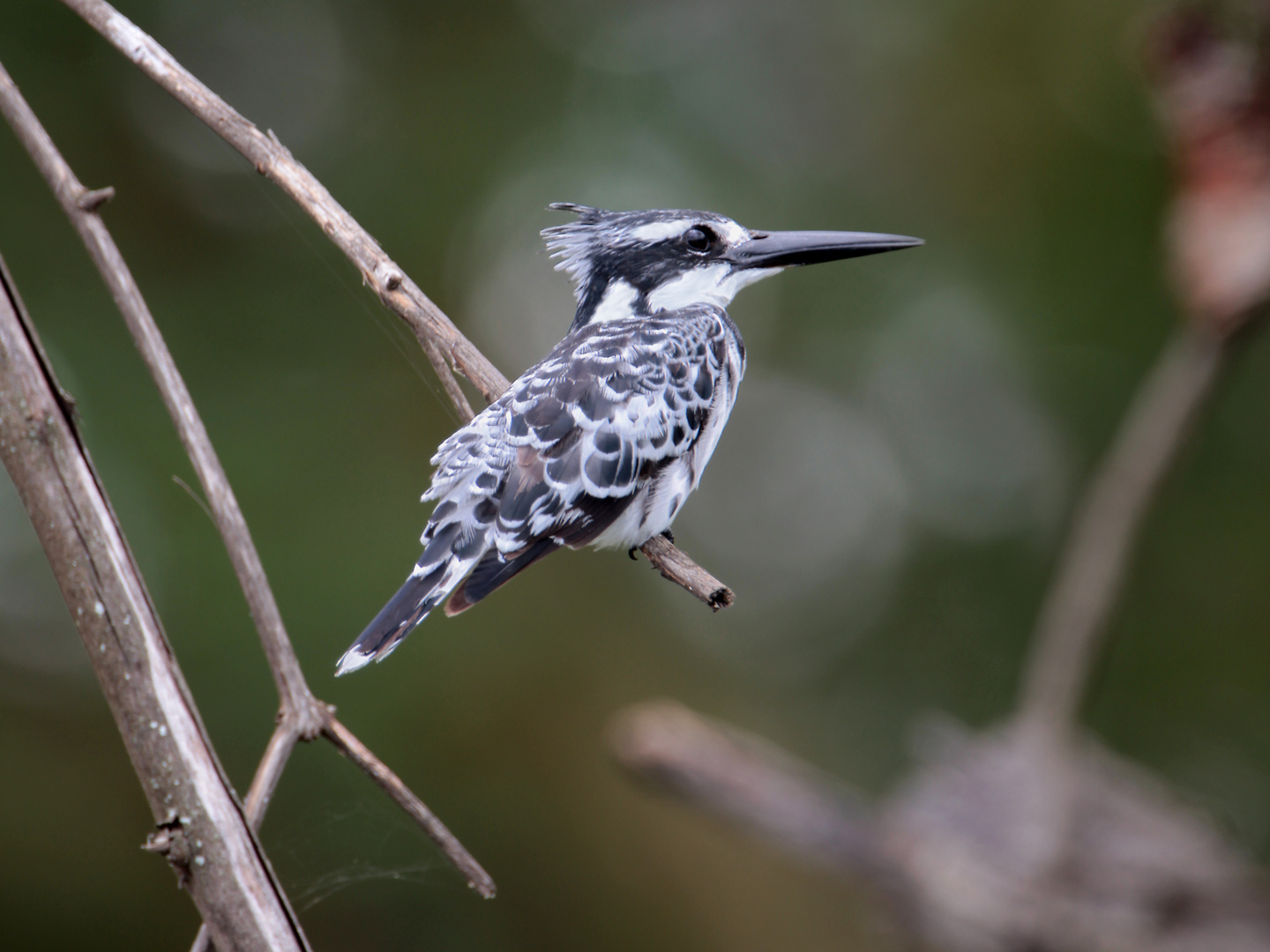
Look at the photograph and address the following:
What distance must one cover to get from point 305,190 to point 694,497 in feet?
16.1

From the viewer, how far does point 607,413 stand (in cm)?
204

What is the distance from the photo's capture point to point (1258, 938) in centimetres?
362

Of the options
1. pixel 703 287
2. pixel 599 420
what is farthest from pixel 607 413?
pixel 703 287

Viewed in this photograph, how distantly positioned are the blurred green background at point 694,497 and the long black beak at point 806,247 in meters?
1.88

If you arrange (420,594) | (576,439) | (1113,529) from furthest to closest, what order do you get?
(1113,529) → (576,439) → (420,594)

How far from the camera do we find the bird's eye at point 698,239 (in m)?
2.35

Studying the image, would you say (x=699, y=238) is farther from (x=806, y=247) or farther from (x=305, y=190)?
(x=305, y=190)

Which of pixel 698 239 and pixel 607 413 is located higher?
pixel 698 239

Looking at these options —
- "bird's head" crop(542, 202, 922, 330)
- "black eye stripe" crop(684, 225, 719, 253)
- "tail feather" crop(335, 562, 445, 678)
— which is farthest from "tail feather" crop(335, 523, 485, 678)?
"black eye stripe" crop(684, 225, 719, 253)

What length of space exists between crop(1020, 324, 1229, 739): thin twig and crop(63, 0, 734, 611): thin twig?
228 cm

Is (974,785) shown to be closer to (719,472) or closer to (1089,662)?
(1089,662)

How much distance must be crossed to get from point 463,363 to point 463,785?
4.30 metres

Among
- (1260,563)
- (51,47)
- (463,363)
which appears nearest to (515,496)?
(463,363)

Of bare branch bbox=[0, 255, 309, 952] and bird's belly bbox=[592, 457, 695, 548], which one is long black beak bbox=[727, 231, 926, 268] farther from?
bare branch bbox=[0, 255, 309, 952]
